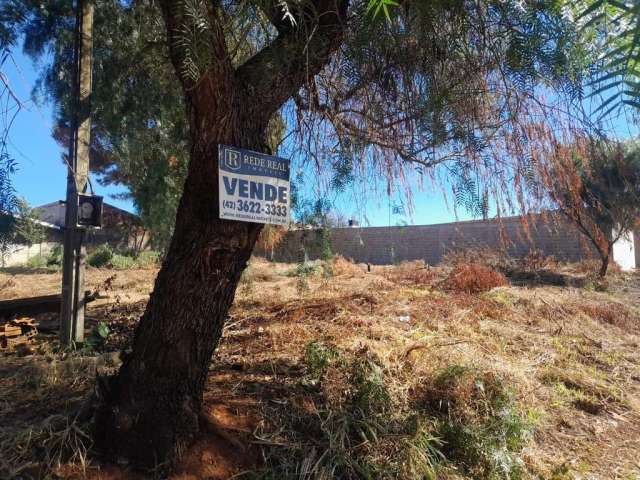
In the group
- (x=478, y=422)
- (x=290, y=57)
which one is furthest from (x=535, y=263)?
(x=290, y=57)

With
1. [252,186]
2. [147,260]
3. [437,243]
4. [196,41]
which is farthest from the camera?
[437,243]

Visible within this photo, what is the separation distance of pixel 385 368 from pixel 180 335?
1.76 m

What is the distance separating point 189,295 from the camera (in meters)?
2.36

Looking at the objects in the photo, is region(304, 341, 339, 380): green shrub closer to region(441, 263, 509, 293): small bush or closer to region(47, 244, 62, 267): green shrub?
region(441, 263, 509, 293): small bush

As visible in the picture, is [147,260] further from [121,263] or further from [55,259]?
[55,259]

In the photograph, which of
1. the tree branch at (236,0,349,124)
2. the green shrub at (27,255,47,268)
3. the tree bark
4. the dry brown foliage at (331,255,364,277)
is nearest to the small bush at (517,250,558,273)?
the dry brown foliage at (331,255,364,277)

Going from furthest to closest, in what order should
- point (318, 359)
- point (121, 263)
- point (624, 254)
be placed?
point (624, 254) → point (121, 263) → point (318, 359)

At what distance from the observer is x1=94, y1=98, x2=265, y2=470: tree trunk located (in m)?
2.28

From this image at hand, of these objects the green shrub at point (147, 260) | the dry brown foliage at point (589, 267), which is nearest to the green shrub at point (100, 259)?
the green shrub at point (147, 260)

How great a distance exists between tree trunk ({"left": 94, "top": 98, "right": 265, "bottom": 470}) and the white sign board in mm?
62

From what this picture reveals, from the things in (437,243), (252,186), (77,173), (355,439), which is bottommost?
(355,439)

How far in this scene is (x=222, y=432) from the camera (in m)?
2.53

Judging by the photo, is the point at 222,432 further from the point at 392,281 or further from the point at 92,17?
the point at 392,281

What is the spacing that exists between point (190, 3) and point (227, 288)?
1.41 m
